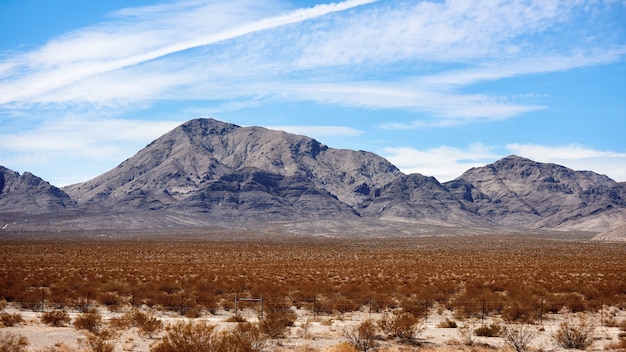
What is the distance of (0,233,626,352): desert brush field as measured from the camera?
63.0 feet

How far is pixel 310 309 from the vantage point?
28.0 m

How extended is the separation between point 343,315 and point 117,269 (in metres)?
26.4

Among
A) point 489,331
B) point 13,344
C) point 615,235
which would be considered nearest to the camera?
point 13,344

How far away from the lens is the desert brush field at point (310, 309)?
63.0 feet

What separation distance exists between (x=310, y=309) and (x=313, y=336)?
7284 millimetres

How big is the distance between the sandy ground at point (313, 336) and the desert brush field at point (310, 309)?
4cm

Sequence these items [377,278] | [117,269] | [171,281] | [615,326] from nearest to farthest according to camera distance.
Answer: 1. [615,326]
2. [171,281]
3. [377,278]
4. [117,269]

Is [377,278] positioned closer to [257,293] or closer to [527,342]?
[257,293]

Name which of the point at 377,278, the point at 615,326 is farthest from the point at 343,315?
the point at 377,278

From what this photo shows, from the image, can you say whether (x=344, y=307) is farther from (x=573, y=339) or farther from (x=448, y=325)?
(x=573, y=339)

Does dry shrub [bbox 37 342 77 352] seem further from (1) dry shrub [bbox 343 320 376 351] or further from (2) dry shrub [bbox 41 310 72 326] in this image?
(1) dry shrub [bbox 343 320 376 351]

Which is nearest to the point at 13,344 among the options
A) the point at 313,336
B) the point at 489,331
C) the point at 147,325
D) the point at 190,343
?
the point at 147,325

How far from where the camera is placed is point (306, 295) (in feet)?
103

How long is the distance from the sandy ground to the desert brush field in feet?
0.14
